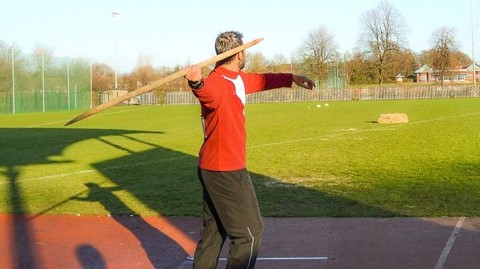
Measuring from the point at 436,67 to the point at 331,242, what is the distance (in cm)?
10774

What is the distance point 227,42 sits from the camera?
536cm

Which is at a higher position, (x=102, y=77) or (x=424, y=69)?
(x=424, y=69)

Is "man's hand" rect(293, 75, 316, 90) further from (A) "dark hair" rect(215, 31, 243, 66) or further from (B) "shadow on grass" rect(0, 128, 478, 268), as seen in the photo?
(B) "shadow on grass" rect(0, 128, 478, 268)

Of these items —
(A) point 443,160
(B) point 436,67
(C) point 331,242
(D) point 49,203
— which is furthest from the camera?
(B) point 436,67

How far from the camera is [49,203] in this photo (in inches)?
452

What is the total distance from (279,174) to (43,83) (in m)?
49.9

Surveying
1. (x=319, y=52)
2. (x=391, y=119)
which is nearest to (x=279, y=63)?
(x=319, y=52)

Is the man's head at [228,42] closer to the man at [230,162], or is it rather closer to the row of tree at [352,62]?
the man at [230,162]

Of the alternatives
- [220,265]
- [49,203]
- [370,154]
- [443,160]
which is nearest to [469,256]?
[220,265]

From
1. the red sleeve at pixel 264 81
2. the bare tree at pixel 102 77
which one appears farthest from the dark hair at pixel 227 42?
the bare tree at pixel 102 77

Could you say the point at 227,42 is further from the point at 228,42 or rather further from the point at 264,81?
the point at 264,81

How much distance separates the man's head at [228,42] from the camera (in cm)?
535

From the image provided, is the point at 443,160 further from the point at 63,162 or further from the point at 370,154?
the point at 63,162

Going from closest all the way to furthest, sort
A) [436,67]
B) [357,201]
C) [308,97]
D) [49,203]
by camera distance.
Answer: [357,201]
[49,203]
[308,97]
[436,67]
